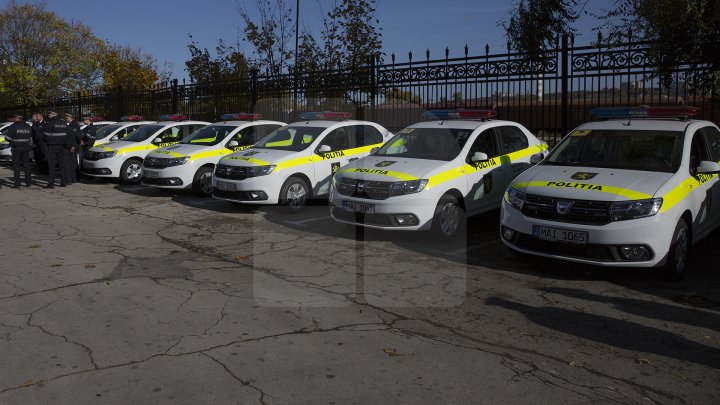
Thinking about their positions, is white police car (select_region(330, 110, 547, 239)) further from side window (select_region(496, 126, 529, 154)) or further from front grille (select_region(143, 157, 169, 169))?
front grille (select_region(143, 157, 169, 169))

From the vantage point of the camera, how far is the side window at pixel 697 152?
7062 mm

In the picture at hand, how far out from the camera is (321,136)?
37.0 ft

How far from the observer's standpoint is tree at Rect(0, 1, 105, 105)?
4197 cm

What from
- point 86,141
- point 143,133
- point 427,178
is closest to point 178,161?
point 143,133

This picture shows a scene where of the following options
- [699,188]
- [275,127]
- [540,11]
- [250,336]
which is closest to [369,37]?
[275,127]

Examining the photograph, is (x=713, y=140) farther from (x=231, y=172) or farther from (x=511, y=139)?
(x=231, y=172)

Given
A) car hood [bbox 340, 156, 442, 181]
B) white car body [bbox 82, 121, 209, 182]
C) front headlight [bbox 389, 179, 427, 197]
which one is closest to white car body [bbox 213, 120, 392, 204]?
car hood [bbox 340, 156, 442, 181]

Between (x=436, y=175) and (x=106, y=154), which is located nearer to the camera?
(x=436, y=175)

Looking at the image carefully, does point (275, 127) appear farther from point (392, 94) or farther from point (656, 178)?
point (656, 178)

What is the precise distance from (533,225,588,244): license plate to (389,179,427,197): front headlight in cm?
194

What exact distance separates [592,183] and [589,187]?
130mm

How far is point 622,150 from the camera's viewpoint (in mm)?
7387

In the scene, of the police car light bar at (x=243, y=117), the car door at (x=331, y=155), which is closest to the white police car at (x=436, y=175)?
the car door at (x=331, y=155)

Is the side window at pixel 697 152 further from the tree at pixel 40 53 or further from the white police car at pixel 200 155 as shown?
the tree at pixel 40 53
